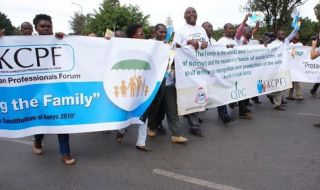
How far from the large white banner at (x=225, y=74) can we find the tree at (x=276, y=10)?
28312mm

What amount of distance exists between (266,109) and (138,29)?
13.8ft

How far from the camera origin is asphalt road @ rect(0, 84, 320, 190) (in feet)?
13.3

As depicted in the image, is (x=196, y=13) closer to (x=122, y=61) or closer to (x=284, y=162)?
(x=122, y=61)

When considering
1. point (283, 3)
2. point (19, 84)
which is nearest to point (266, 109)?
point (19, 84)

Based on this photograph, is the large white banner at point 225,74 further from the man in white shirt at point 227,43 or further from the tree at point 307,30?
the tree at point 307,30

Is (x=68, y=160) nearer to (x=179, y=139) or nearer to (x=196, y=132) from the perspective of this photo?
(x=179, y=139)

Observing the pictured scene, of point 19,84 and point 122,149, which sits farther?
point 122,149

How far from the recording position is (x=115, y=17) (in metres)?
41.8

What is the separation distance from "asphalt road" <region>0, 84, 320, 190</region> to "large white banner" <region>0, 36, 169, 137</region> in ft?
1.67

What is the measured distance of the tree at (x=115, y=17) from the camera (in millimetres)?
41844

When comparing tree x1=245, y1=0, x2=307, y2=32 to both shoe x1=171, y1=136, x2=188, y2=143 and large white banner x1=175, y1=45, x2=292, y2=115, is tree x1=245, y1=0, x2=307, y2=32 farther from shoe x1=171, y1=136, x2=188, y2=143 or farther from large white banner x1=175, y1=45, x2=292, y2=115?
shoe x1=171, y1=136, x2=188, y2=143

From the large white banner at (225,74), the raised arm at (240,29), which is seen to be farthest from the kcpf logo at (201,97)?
the raised arm at (240,29)

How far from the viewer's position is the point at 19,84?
437 centimetres

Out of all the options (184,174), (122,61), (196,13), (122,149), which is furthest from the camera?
(196,13)
